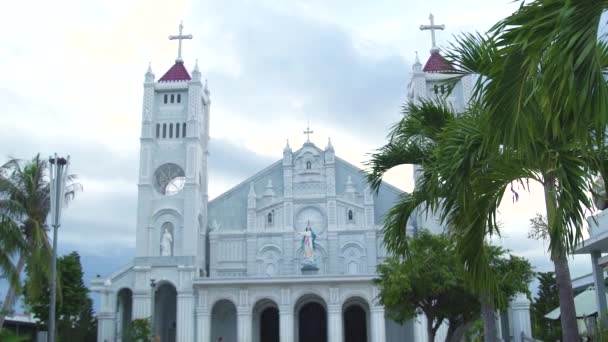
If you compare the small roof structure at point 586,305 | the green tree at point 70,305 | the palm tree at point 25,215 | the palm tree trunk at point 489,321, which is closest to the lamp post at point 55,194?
the palm tree at point 25,215

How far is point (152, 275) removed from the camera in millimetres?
45000

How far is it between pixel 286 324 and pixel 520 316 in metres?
14.6

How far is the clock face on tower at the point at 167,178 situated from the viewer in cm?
4859

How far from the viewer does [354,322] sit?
4834 cm

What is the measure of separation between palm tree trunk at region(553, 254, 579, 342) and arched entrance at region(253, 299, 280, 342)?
39.0m

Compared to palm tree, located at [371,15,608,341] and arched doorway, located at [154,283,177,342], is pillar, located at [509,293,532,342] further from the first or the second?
palm tree, located at [371,15,608,341]

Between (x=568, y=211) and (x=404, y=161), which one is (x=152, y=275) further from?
(x=568, y=211)

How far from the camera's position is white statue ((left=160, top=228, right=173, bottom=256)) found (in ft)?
152

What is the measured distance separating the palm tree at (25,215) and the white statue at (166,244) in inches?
710

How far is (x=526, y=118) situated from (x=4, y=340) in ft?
45.9

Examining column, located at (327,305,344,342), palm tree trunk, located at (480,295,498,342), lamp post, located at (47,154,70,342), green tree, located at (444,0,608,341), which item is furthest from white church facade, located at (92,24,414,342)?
green tree, located at (444,0,608,341)

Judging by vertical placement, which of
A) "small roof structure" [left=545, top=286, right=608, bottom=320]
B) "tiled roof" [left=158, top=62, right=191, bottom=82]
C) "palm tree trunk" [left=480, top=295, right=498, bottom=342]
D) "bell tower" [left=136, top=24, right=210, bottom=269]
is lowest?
"palm tree trunk" [left=480, top=295, right=498, bottom=342]

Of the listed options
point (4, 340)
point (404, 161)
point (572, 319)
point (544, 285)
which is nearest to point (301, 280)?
point (544, 285)

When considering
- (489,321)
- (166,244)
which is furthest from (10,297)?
(166,244)
